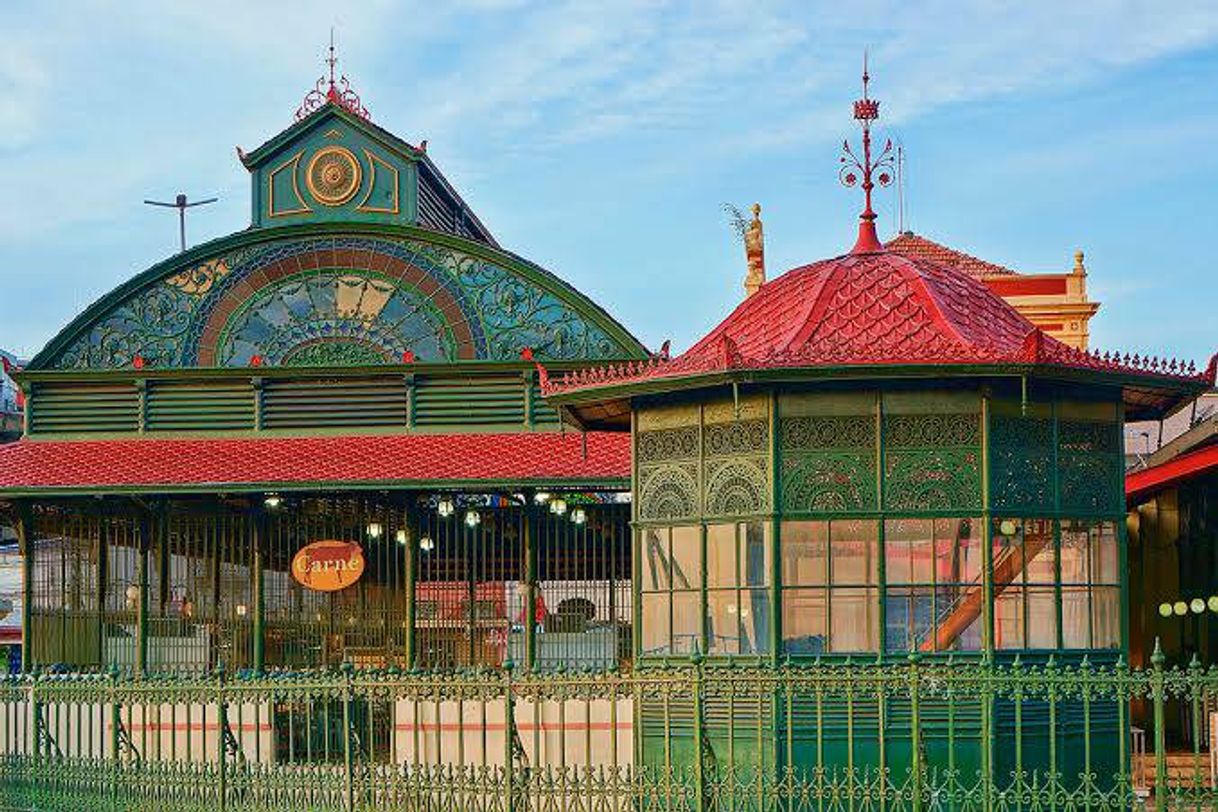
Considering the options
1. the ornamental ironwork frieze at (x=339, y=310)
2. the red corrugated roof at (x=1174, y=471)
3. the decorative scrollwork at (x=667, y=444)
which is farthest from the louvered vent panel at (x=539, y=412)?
the decorative scrollwork at (x=667, y=444)

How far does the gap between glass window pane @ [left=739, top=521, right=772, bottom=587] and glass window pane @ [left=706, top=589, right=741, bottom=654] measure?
10.2 inches

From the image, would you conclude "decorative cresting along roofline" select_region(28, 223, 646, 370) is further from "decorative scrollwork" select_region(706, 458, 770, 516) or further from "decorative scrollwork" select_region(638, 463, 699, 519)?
"decorative scrollwork" select_region(706, 458, 770, 516)

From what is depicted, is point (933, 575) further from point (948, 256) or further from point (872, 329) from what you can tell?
point (948, 256)

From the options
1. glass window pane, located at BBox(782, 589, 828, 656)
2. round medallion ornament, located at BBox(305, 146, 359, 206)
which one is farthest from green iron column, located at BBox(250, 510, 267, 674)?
glass window pane, located at BBox(782, 589, 828, 656)

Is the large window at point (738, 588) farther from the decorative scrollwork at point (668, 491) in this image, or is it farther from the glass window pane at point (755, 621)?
the decorative scrollwork at point (668, 491)

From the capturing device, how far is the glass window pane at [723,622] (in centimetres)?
1914

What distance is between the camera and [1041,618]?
741 inches

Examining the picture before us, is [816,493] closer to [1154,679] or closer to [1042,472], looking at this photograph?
[1042,472]

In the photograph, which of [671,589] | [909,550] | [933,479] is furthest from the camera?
[671,589]

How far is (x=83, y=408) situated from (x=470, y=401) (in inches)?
242

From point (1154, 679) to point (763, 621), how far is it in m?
5.40

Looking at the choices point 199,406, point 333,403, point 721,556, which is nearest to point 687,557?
point 721,556

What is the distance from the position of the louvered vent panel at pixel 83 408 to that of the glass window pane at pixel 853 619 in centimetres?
1532

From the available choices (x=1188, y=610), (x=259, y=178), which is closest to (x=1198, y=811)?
(x=1188, y=610)
